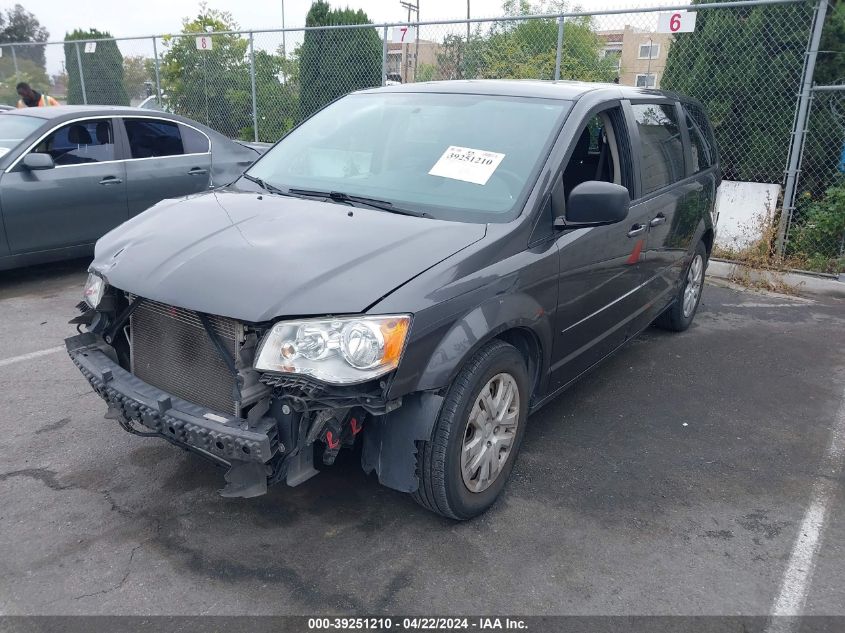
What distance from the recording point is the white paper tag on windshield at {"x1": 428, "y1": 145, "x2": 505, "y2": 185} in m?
3.39

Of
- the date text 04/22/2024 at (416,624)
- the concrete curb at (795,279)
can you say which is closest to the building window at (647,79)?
the concrete curb at (795,279)

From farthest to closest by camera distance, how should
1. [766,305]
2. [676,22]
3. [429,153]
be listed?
1. [676,22]
2. [766,305]
3. [429,153]

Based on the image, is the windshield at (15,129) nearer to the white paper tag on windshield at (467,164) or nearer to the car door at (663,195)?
the white paper tag on windshield at (467,164)

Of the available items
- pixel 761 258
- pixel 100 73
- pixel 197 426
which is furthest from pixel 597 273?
pixel 100 73

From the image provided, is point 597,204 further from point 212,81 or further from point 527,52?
point 212,81

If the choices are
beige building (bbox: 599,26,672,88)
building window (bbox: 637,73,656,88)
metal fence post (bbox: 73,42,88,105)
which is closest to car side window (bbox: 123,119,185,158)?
beige building (bbox: 599,26,672,88)

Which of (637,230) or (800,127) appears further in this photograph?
(800,127)

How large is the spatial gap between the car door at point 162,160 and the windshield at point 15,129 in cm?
83

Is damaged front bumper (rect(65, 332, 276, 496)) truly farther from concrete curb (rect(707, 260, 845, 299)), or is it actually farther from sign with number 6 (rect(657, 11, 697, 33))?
sign with number 6 (rect(657, 11, 697, 33))

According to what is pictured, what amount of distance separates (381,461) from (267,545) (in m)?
0.62

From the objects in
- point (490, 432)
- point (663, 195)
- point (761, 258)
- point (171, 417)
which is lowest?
point (761, 258)

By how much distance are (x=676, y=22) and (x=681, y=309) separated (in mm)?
4137

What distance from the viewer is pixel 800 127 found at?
7.48 metres

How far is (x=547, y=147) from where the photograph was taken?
341 centimetres
